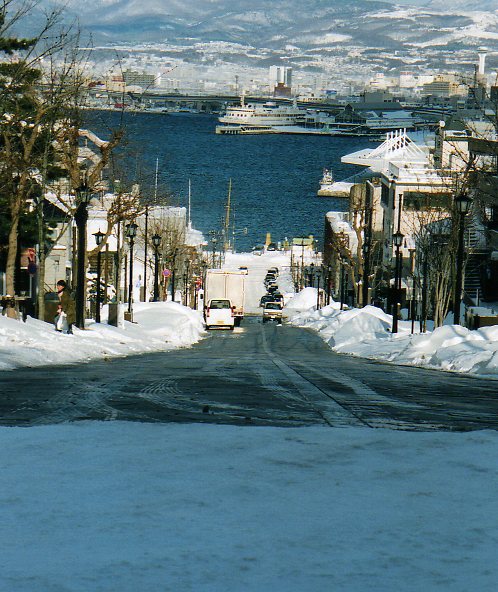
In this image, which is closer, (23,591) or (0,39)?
(23,591)

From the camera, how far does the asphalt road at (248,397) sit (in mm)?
9414

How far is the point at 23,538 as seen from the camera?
17.3 ft

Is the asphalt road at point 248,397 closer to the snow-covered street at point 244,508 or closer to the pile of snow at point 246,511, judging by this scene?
the snow-covered street at point 244,508

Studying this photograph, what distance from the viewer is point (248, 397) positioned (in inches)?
459

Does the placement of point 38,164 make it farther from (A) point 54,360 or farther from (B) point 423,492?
(B) point 423,492

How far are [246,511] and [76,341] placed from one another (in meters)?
18.2

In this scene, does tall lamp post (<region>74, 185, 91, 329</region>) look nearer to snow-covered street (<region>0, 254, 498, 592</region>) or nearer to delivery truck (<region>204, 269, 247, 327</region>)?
snow-covered street (<region>0, 254, 498, 592</region>)

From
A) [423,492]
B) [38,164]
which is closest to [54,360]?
[423,492]

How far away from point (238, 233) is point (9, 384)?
506ft

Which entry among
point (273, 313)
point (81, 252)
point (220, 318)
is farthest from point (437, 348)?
point (273, 313)

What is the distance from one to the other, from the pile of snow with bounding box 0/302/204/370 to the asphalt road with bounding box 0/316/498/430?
1586 mm

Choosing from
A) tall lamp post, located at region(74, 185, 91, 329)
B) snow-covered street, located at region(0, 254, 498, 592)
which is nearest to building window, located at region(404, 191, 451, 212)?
tall lamp post, located at region(74, 185, 91, 329)

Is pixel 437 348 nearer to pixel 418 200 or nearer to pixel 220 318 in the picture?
pixel 220 318

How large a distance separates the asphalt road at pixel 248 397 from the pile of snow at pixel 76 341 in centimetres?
159
